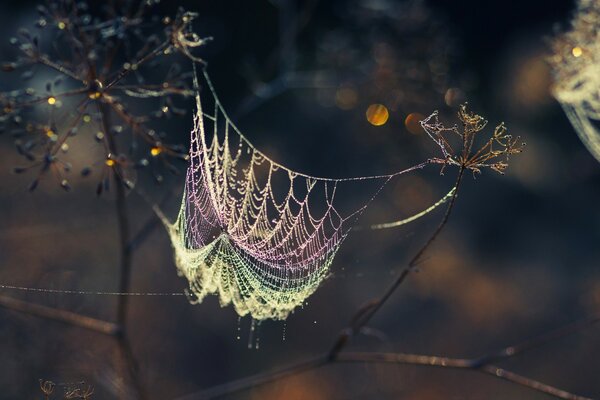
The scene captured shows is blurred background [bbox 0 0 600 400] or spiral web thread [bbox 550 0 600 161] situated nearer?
spiral web thread [bbox 550 0 600 161]

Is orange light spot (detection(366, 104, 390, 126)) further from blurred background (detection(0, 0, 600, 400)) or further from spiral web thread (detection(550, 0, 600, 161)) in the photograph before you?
spiral web thread (detection(550, 0, 600, 161))

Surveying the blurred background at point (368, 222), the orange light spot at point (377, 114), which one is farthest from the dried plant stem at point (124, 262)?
the orange light spot at point (377, 114)

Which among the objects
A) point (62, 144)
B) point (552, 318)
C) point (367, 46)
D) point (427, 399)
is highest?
point (367, 46)

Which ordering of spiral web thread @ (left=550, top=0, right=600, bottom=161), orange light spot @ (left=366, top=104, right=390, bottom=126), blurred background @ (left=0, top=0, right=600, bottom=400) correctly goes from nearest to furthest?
spiral web thread @ (left=550, top=0, right=600, bottom=161)
blurred background @ (left=0, top=0, right=600, bottom=400)
orange light spot @ (left=366, top=104, right=390, bottom=126)

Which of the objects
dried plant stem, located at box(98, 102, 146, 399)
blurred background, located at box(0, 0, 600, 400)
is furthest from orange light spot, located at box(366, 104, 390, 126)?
dried plant stem, located at box(98, 102, 146, 399)

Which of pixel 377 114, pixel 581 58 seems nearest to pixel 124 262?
pixel 581 58

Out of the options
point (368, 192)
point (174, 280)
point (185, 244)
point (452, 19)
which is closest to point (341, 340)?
point (185, 244)

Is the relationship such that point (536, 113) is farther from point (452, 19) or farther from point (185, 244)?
point (185, 244)

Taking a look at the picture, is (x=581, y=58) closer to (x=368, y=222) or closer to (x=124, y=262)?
(x=124, y=262)
